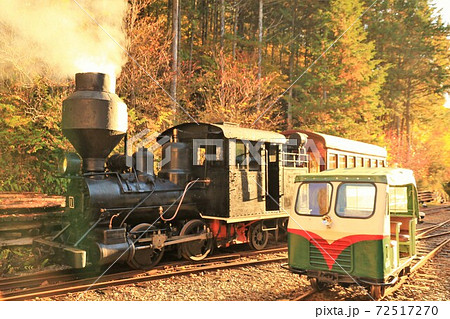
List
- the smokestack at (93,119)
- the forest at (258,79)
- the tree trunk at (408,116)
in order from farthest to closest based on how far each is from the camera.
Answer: the tree trunk at (408,116) < the forest at (258,79) < the smokestack at (93,119)

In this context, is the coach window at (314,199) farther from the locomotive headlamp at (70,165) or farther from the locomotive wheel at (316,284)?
the locomotive headlamp at (70,165)

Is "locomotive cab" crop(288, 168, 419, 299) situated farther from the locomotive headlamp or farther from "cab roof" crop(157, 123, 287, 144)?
the locomotive headlamp

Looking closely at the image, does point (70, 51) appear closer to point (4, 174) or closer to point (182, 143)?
point (182, 143)

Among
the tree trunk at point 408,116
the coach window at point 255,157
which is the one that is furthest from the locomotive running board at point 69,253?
the tree trunk at point 408,116

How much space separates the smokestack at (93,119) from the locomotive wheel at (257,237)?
14.4 feet

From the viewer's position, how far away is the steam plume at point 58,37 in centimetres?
899

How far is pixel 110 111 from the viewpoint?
7.13m

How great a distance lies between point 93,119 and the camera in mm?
6945

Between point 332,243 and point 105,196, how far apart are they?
4.38m

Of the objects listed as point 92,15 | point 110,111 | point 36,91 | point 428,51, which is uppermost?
point 428,51

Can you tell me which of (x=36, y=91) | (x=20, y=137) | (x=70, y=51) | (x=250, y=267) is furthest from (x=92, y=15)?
(x=250, y=267)

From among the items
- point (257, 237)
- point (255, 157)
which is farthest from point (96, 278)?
point (255, 157)

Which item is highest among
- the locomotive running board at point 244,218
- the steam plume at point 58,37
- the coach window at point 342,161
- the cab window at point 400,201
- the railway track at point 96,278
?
the steam plume at point 58,37

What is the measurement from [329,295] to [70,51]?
26.5ft
